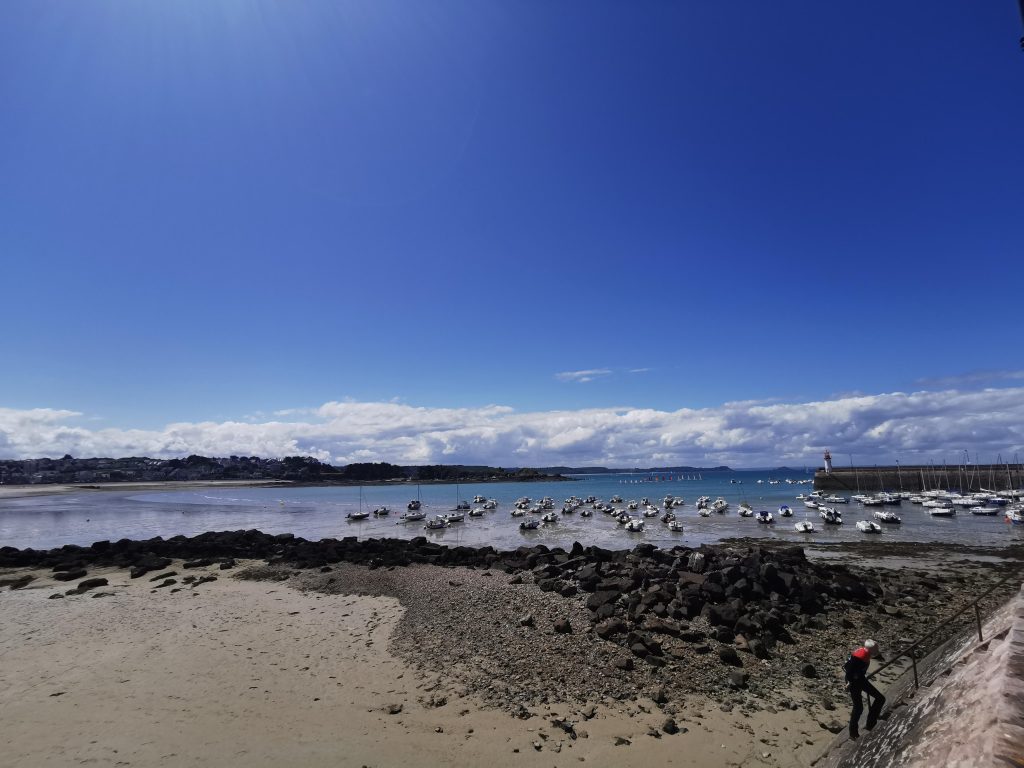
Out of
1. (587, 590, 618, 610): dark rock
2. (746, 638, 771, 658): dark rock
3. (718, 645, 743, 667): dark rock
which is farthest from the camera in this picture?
(587, 590, 618, 610): dark rock

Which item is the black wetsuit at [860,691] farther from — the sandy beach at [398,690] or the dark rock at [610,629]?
the dark rock at [610,629]

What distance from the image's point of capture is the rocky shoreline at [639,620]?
36.8ft

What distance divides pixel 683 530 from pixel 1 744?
44521 millimetres

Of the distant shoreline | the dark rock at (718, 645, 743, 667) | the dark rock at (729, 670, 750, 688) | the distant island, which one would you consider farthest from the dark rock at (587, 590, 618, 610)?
the distant island

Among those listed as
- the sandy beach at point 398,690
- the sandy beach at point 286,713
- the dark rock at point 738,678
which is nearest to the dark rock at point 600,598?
the sandy beach at point 398,690

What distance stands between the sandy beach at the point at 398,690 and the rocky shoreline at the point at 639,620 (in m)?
0.08

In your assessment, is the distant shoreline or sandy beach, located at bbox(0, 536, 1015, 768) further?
the distant shoreline

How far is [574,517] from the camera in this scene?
61156 millimetres

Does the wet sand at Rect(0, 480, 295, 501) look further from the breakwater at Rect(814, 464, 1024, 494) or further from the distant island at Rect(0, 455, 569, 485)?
the breakwater at Rect(814, 464, 1024, 494)

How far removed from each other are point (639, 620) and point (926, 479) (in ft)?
345

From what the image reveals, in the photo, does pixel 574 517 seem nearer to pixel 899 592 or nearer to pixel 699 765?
pixel 899 592

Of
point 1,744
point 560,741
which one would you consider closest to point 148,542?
point 1,744

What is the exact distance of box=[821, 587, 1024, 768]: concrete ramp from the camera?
446 cm

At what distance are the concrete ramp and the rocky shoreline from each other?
3.09 metres
